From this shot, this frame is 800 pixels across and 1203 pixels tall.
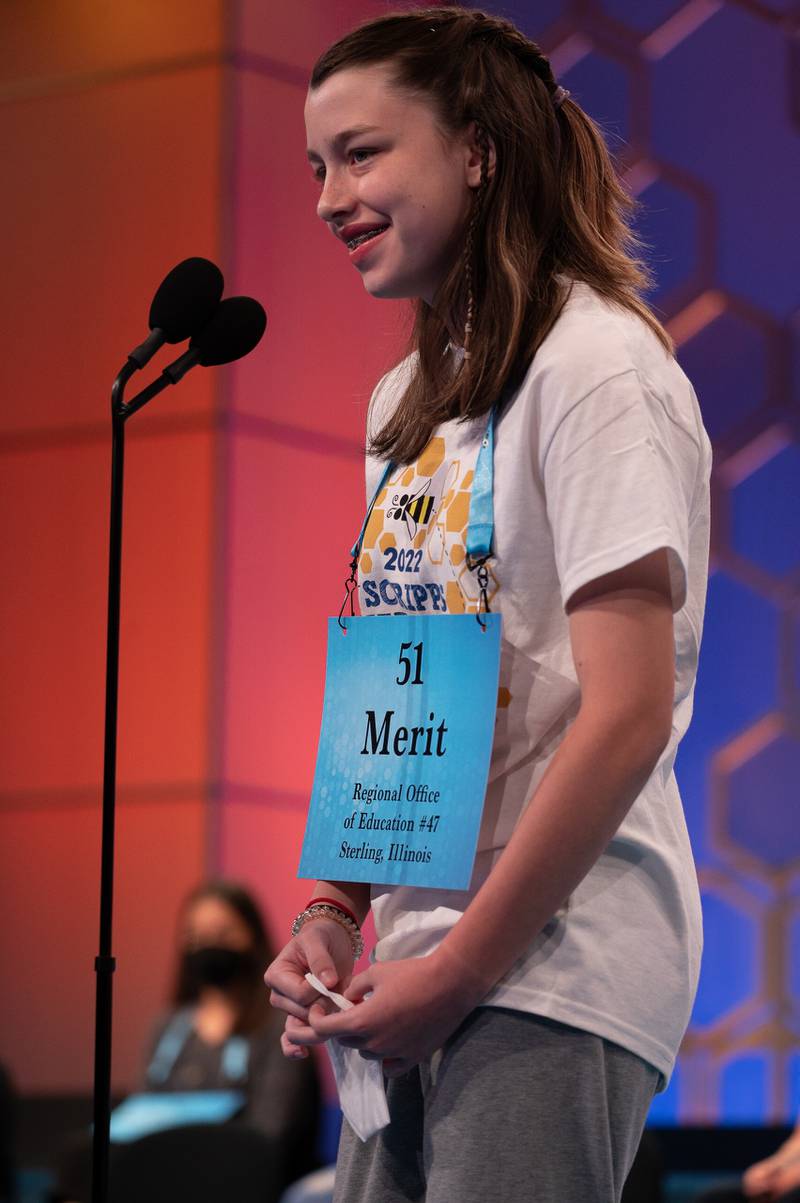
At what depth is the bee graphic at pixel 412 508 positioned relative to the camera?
121cm

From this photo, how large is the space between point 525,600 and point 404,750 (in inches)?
6.0

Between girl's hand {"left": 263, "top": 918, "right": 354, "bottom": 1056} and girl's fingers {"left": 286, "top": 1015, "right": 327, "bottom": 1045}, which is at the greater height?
girl's hand {"left": 263, "top": 918, "right": 354, "bottom": 1056}

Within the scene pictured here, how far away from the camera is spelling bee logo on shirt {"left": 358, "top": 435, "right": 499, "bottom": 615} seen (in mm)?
1158

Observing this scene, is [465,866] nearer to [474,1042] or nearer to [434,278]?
[474,1042]

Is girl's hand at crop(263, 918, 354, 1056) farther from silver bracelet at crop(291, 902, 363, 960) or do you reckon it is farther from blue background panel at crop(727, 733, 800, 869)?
blue background panel at crop(727, 733, 800, 869)

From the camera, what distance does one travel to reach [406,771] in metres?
1.16

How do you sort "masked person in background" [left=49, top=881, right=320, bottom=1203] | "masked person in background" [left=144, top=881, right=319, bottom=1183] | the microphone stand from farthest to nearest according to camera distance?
1. "masked person in background" [left=144, top=881, right=319, bottom=1183]
2. "masked person in background" [left=49, top=881, right=320, bottom=1203]
3. the microphone stand

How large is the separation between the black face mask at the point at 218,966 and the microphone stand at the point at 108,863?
2.77 metres

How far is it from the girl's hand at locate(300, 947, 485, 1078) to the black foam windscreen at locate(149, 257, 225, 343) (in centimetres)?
92

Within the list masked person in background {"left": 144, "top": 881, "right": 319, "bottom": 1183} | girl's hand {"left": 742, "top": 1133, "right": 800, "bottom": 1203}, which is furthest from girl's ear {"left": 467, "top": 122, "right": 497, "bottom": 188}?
masked person in background {"left": 144, "top": 881, "right": 319, "bottom": 1183}

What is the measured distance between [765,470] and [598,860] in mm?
3540

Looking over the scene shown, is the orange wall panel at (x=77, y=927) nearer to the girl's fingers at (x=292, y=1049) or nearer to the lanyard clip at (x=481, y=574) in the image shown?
the girl's fingers at (x=292, y=1049)

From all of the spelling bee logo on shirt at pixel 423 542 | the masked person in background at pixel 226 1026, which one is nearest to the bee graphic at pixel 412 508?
the spelling bee logo on shirt at pixel 423 542

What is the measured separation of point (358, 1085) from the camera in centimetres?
114
